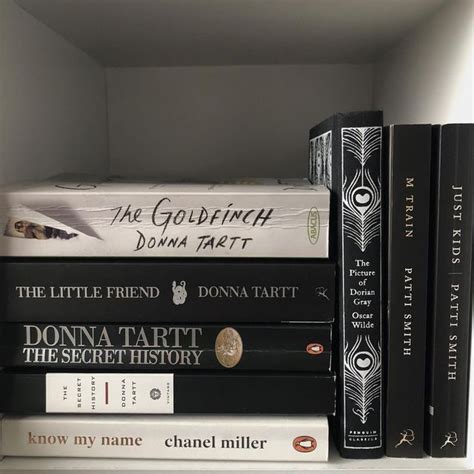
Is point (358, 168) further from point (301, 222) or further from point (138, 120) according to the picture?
point (138, 120)

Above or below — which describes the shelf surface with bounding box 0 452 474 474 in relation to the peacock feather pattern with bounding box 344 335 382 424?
below

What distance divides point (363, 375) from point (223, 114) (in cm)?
49

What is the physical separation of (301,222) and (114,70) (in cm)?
50

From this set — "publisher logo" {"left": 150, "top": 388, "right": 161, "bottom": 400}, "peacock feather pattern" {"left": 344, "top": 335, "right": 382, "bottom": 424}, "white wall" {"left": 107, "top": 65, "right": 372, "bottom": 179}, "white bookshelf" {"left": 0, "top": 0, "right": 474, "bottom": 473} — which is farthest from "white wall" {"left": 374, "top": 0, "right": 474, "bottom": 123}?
"publisher logo" {"left": 150, "top": 388, "right": 161, "bottom": 400}

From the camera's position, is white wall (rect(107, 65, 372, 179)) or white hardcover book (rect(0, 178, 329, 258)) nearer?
white hardcover book (rect(0, 178, 329, 258))

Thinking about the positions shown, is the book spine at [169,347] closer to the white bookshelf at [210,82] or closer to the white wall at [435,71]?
the white bookshelf at [210,82]

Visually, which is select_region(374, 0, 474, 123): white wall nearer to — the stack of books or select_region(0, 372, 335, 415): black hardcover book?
the stack of books

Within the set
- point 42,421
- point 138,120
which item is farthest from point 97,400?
point 138,120

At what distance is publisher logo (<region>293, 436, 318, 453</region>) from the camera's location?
54 centimetres

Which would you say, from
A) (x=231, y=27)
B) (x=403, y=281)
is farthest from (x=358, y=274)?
(x=231, y=27)

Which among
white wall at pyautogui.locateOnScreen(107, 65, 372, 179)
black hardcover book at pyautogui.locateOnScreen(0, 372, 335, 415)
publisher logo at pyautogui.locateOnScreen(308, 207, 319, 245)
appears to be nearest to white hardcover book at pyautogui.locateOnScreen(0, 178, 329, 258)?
publisher logo at pyautogui.locateOnScreen(308, 207, 319, 245)

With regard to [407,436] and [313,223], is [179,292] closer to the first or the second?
[313,223]

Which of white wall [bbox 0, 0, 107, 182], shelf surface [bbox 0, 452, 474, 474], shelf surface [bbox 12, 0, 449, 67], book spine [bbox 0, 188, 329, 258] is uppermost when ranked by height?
shelf surface [bbox 12, 0, 449, 67]

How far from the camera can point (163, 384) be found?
1.77 ft
